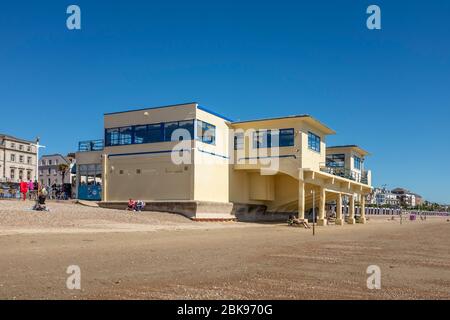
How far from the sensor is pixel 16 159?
10800cm

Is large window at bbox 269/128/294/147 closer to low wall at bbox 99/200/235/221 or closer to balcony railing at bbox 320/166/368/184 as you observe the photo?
balcony railing at bbox 320/166/368/184

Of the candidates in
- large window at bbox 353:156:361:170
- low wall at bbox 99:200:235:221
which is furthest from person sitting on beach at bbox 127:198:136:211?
large window at bbox 353:156:361:170

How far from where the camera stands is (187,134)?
40.2 m

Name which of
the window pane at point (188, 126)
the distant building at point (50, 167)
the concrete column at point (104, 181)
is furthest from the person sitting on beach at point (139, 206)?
the distant building at point (50, 167)

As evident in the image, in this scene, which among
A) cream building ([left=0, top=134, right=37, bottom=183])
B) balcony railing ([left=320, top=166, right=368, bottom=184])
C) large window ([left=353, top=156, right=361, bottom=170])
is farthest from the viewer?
cream building ([left=0, top=134, right=37, bottom=183])

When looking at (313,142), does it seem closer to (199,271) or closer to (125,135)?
(125,135)

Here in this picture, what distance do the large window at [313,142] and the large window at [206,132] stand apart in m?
9.79

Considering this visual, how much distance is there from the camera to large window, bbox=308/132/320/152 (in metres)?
45.9

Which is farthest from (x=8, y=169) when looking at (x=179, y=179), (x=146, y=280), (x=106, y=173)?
(x=146, y=280)

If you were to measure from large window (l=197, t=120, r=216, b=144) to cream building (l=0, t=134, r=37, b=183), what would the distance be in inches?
2905

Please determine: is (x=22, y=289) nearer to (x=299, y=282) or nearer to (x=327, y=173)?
(x=299, y=282)

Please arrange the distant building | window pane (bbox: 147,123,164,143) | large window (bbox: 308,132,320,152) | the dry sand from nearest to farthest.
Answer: the dry sand, window pane (bbox: 147,123,164,143), large window (bbox: 308,132,320,152), the distant building

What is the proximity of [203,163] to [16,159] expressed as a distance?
270 feet

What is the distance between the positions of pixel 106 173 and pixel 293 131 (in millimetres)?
18356
